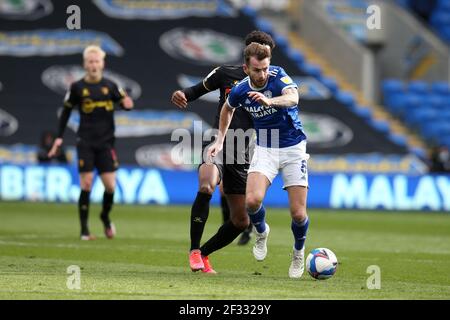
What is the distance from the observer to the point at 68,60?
2880 centimetres

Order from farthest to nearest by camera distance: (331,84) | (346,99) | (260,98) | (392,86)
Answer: (392,86)
(331,84)
(346,99)
(260,98)

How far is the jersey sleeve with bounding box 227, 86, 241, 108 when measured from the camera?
32.8ft

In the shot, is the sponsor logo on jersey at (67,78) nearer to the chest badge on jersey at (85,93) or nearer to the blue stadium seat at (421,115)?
the blue stadium seat at (421,115)

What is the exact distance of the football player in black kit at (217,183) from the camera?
1051cm

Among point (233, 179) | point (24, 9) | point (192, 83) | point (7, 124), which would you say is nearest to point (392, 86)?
point (192, 83)

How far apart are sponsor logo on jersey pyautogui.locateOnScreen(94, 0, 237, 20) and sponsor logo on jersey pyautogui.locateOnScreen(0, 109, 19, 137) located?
439 cm

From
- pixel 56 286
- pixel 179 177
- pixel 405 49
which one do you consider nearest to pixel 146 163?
pixel 179 177

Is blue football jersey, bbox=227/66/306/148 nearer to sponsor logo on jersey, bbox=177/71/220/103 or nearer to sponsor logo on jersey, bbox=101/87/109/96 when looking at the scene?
sponsor logo on jersey, bbox=101/87/109/96

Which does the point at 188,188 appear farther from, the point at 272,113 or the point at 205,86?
the point at 272,113

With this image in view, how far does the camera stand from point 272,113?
32.6ft

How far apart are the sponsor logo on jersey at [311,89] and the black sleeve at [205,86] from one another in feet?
61.5

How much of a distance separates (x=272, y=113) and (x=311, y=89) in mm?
20037

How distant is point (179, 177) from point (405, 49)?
10.9 metres

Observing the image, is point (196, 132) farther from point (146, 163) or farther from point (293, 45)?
point (293, 45)
